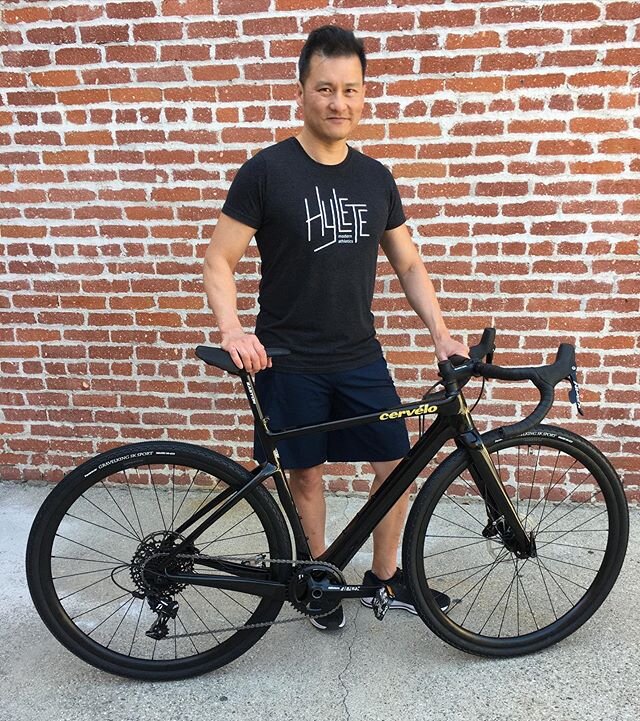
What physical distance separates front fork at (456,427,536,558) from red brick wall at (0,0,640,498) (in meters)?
1.06

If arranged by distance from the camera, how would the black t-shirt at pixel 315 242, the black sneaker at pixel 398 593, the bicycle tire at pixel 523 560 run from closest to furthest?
the black t-shirt at pixel 315 242 → the bicycle tire at pixel 523 560 → the black sneaker at pixel 398 593

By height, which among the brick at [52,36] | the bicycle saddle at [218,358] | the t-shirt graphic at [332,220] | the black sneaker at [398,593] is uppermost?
the brick at [52,36]

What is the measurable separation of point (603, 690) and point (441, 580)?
2.41 ft

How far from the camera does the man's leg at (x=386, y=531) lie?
2.31 meters

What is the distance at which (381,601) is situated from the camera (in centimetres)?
220

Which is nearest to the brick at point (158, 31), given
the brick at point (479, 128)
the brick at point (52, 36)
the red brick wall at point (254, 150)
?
the red brick wall at point (254, 150)

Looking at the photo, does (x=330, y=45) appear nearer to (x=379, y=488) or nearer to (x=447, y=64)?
(x=447, y=64)

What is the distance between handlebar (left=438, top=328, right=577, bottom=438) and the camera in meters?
1.92

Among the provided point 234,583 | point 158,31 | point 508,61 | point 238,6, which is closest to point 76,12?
point 158,31

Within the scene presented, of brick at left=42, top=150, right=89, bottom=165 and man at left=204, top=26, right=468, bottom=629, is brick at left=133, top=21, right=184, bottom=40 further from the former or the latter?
man at left=204, top=26, right=468, bottom=629

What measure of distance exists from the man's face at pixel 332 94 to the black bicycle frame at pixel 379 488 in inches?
31.6

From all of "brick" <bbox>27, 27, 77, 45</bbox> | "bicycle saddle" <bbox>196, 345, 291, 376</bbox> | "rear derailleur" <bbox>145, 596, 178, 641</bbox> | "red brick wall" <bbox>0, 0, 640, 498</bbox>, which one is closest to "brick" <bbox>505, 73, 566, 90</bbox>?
"red brick wall" <bbox>0, 0, 640, 498</bbox>

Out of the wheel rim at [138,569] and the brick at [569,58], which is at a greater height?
the brick at [569,58]

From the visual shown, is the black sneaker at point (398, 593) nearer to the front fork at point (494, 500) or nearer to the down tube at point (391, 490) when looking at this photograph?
the down tube at point (391, 490)
